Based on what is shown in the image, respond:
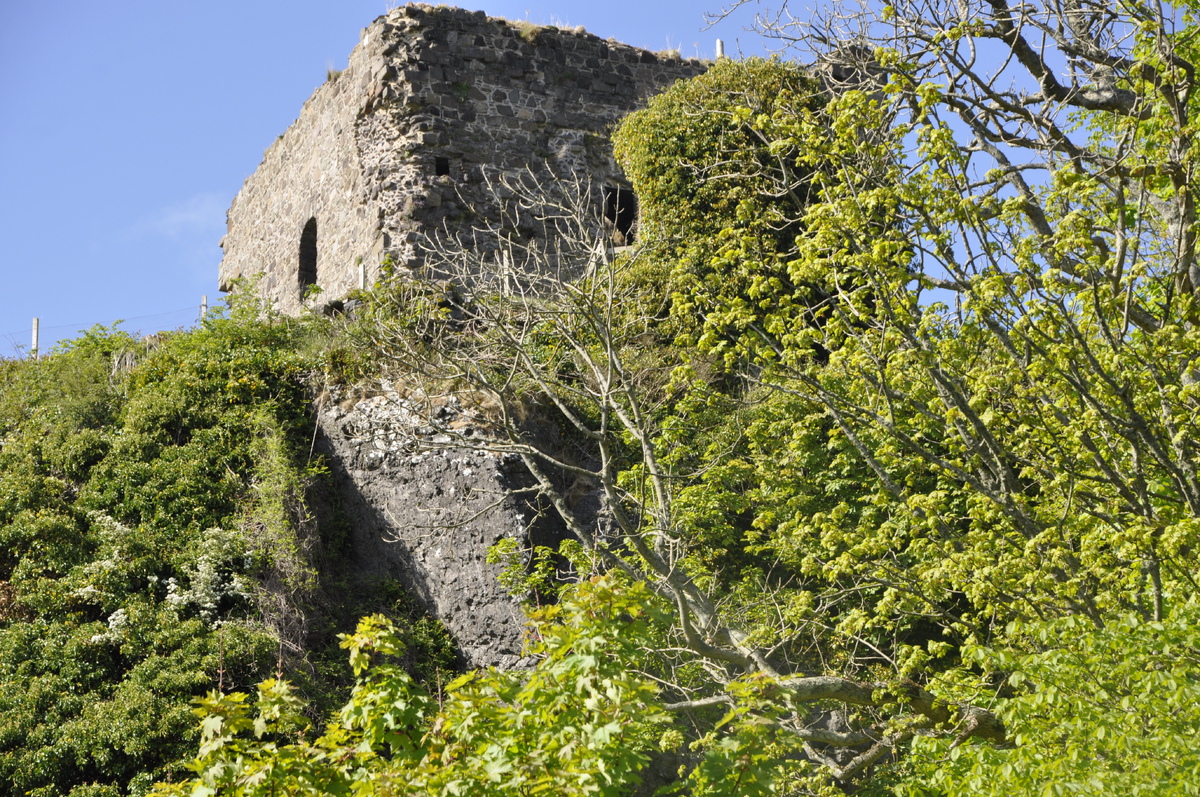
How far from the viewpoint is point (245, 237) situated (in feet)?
66.6

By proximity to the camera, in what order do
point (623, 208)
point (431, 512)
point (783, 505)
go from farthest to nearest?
point (623, 208) → point (431, 512) → point (783, 505)

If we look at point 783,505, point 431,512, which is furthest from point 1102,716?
point 431,512

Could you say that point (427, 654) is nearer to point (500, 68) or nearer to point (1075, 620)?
point (1075, 620)

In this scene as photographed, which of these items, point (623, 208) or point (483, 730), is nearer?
point (483, 730)

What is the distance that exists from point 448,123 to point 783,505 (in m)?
8.12

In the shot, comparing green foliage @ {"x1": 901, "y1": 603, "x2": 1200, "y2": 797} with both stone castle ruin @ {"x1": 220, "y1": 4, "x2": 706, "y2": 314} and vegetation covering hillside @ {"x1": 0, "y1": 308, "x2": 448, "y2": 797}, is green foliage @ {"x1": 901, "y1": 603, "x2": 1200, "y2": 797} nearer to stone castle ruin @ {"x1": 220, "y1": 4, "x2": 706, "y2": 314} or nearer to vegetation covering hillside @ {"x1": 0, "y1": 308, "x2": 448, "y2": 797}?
vegetation covering hillside @ {"x1": 0, "y1": 308, "x2": 448, "y2": 797}

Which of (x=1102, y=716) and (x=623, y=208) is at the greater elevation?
(x=623, y=208)

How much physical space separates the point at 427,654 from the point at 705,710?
292 cm

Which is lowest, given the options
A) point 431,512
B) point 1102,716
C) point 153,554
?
point 1102,716

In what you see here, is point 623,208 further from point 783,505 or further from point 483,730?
point 483,730

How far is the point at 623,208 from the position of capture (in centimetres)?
1523

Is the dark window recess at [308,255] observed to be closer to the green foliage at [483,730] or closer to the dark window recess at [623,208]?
the dark window recess at [623,208]

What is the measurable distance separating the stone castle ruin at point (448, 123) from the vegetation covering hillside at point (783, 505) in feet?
6.94

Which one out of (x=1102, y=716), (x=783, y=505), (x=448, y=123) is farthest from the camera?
(x=448, y=123)
